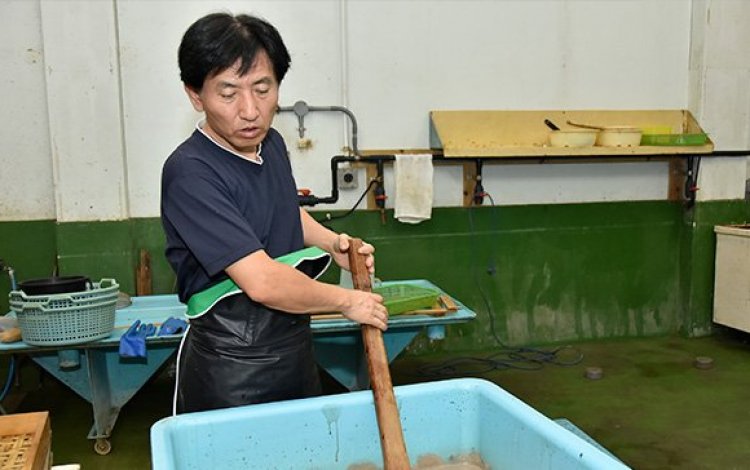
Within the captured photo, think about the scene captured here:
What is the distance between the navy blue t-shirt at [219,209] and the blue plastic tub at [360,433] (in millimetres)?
305

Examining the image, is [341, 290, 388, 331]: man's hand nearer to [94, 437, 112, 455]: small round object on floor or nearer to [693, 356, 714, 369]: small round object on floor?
[94, 437, 112, 455]: small round object on floor

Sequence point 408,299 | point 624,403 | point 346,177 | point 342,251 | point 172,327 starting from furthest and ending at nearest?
point 346,177 → point 624,403 → point 408,299 → point 172,327 → point 342,251

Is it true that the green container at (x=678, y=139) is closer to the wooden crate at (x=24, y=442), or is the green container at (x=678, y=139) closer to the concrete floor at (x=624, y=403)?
the concrete floor at (x=624, y=403)

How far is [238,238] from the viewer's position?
121 centimetres

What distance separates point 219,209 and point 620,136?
9.32ft

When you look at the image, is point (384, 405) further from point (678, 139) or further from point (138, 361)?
point (678, 139)

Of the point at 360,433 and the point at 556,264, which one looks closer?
the point at 360,433

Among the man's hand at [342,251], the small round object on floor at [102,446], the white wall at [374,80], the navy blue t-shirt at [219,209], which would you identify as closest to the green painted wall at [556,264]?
the white wall at [374,80]

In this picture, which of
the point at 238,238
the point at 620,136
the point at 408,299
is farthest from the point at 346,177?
the point at 238,238

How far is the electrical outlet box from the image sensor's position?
3.48 metres

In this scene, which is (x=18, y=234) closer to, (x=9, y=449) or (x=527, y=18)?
(x=9, y=449)

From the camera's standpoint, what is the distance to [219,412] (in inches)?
46.5

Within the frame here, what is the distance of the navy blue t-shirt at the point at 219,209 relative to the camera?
122 centimetres

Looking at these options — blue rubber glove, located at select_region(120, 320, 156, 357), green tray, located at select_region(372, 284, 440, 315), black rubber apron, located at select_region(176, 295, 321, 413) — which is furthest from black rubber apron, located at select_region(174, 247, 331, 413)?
green tray, located at select_region(372, 284, 440, 315)
